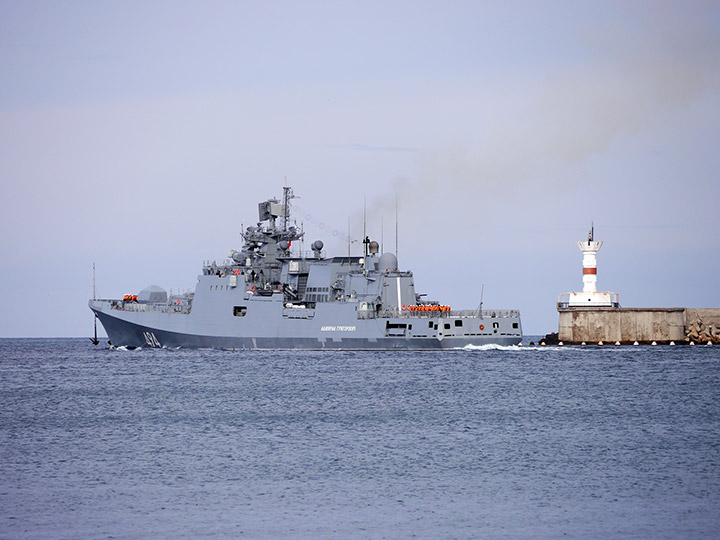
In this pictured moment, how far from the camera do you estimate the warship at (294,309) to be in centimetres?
5584

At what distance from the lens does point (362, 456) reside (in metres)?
23.3

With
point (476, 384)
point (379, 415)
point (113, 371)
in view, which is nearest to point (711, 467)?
point (379, 415)

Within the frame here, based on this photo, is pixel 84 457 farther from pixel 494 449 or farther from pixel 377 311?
pixel 377 311

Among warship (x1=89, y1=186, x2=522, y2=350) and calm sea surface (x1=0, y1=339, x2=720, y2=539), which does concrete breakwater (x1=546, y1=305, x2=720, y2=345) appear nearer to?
warship (x1=89, y1=186, x2=522, y2=350)

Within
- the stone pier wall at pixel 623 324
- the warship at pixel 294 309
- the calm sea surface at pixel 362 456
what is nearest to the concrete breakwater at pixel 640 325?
the stone pier wall at pixel 623 324

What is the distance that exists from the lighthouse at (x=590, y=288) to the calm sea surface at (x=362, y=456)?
994 inches

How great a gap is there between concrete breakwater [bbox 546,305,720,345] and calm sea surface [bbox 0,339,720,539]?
77.9 feet

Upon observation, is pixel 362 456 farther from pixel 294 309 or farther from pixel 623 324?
pixel 623 324

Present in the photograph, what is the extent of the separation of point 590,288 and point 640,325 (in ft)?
15.4

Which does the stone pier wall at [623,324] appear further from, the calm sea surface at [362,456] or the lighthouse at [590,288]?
the calm sea surface at [362,456]

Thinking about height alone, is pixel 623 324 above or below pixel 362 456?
above

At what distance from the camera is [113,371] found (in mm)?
50469

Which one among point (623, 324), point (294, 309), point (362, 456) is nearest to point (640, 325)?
point (623, 324)

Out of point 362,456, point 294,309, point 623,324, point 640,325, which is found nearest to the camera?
point 362,456
